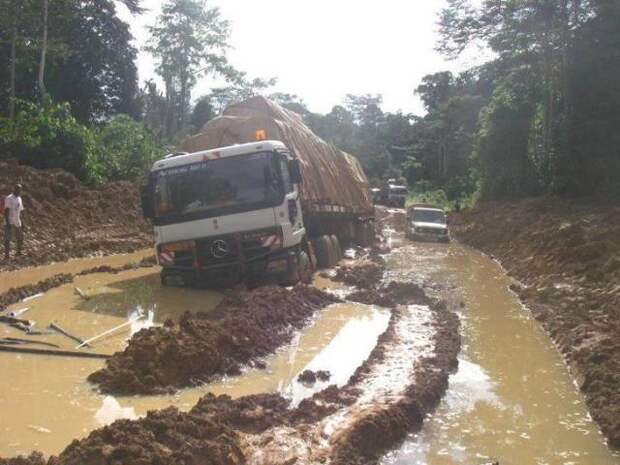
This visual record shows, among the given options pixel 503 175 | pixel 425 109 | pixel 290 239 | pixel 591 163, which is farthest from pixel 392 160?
pixel 290 239

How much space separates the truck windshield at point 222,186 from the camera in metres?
10.3

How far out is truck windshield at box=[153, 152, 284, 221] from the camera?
33.7 ft

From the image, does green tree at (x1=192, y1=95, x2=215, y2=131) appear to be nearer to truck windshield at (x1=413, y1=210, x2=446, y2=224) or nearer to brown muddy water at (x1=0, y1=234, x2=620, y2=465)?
truck windshield at (x1=413, y1=210, x2=446, y2=224)

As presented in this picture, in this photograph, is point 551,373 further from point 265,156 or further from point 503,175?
point 503,175

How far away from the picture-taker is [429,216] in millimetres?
24578

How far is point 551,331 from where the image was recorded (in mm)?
9086

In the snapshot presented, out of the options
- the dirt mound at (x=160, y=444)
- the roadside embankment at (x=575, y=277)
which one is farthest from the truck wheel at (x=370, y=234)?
the dirt mound at (x=160, y=444)

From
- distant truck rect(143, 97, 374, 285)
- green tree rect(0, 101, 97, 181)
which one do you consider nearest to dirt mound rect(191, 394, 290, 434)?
distant truck rect(143, 97, 374, 285)

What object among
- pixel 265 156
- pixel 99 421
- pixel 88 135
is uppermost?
pixel 88 135

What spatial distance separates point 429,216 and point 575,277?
12826mm

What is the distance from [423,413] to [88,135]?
1853 centimetres

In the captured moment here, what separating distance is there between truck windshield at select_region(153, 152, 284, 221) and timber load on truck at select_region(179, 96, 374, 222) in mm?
1248

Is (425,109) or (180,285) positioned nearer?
(180,285)

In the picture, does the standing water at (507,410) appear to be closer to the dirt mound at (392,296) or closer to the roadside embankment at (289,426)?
the roadside embankment at (289,426)
